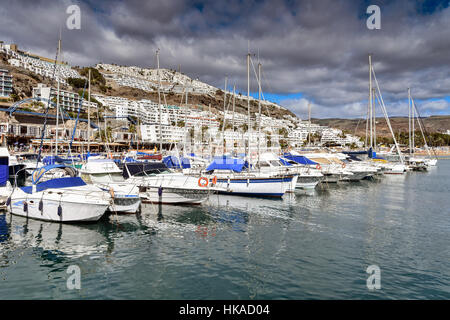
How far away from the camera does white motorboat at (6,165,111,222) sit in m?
17.1

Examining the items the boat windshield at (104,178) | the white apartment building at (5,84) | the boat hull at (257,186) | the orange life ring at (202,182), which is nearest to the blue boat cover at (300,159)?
the boat hull at (257,186)

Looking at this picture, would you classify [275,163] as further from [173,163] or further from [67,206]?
[67,206]

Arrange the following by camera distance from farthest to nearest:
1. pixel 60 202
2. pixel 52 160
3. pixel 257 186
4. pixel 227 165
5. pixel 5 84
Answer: pixel 5 84
pixel 52 160
pixel 227 165
pixel 257 186
pixel 60 202

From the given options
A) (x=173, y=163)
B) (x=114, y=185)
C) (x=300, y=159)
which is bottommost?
(x=114, y=185)

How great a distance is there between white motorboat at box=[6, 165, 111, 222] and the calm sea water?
643mm

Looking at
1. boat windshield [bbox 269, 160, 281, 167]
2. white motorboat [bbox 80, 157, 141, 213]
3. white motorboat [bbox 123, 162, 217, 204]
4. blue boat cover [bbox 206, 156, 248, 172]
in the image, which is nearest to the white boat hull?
white motorboat [bbox 80, 157, 141, 213]

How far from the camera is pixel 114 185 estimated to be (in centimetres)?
2217

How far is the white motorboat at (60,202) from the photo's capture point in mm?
17078

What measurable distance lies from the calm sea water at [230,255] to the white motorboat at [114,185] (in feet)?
2.95

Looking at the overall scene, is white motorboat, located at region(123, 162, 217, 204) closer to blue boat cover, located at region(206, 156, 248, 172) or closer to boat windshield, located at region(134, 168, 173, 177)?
boat windshield, located at region(134, 168, 173, 177)

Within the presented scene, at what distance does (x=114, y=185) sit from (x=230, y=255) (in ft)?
A: 43.0

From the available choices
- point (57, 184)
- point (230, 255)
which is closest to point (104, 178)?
point (57, 184)

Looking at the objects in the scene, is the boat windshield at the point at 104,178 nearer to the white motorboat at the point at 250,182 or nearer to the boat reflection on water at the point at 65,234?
the boat reflection on water at the point at 65,234

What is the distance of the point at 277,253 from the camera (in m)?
13.3
